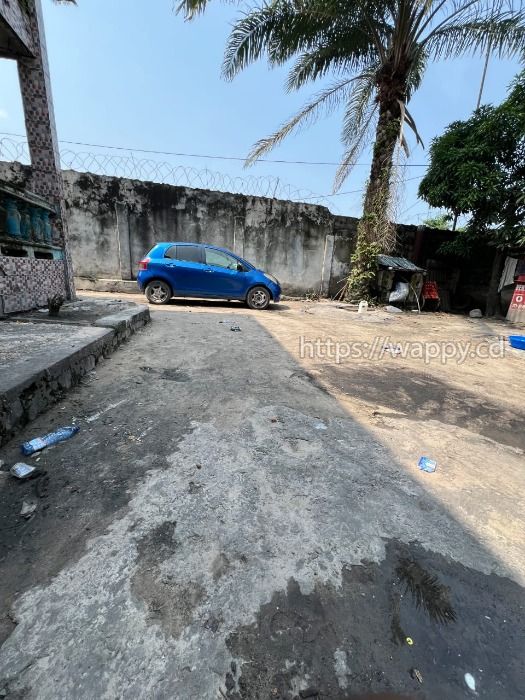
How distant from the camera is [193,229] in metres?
9.34

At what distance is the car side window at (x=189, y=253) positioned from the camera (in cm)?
707

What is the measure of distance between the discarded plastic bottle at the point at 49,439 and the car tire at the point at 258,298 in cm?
611

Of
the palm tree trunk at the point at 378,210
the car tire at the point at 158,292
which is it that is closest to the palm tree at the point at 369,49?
the palm tree trunk at the point at 378,210

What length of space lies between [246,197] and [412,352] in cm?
707

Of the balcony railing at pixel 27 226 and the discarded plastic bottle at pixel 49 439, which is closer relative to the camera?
the discarded plastic bottle at pixel 49 439

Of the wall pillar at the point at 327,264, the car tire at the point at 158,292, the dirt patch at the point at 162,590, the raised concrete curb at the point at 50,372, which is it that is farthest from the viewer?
the wall pillar at the point at 327,264

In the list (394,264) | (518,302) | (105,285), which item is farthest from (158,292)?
(518,302)

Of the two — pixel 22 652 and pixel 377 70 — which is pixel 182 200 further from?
pixel 22 652

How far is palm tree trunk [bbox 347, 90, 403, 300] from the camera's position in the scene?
26.5ft

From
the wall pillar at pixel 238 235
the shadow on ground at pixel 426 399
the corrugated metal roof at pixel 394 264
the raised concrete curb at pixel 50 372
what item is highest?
the wall pillar at pixel 238 235

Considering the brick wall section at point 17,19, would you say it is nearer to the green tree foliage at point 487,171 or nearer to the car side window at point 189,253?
the car side window at point 189,253

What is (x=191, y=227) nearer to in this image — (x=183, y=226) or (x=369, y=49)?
(x=183, y=226)

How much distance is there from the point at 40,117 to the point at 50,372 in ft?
14.5

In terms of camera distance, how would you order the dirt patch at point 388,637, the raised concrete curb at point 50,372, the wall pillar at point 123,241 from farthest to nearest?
the wall pillar at point 123,241 → the raised concrete curb at point 50,372 → the dirt patch at point 388,637
